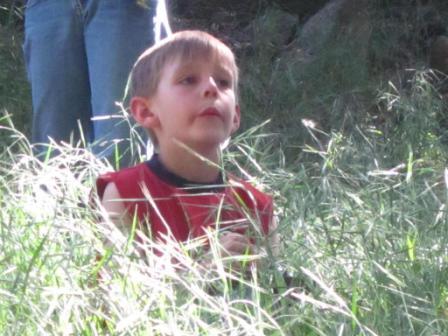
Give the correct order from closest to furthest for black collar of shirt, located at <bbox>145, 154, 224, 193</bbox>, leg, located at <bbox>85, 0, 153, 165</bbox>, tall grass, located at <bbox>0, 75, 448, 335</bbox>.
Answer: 1. tall grass, located at <bbox>0, 75, 448, 335</bbox>
2. black collar of shirt, located at <bbox>145, 154, 224, 193</bbox>
3. leg, located at <bbox>85, 0, 153, 165</bbox>

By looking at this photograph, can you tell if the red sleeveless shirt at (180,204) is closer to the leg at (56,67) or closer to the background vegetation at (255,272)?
the background vegetation at (255,272)

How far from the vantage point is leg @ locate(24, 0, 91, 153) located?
343cm

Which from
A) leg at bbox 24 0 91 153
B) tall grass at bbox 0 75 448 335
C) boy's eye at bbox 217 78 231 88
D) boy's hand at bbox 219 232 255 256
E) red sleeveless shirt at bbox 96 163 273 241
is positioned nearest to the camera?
tall grass at bbox 0 75 448 335

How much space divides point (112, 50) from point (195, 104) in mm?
624

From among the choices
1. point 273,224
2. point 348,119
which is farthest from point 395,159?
point 273,224

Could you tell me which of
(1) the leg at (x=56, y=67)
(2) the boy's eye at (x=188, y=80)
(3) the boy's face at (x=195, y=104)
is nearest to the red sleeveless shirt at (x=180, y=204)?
(3) the boy's face at (x=195, y=104)

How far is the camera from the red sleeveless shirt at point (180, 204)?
2613 mm

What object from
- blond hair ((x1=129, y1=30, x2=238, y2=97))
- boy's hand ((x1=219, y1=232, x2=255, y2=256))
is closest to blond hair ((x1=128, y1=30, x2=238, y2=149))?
blond hair ((x1=129, y1=30, x2=238, y2=97))

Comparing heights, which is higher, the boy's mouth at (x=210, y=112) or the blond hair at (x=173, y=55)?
the blond hair at (x=173, y=55)

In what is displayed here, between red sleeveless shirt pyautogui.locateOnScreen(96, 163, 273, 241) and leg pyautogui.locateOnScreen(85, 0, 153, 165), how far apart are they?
0.56 m

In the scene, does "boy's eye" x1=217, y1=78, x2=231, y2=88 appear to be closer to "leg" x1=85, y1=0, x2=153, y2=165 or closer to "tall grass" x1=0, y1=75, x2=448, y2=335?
"tall grass" x1=0, y1=75, x2=448, y2=335

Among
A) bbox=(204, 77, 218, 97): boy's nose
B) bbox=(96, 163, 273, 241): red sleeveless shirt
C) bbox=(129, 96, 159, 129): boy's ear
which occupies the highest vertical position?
bbox=(204, 77, 218, 97): boy's nose

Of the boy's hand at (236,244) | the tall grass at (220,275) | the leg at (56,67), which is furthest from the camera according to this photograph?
the leg at (56,67)

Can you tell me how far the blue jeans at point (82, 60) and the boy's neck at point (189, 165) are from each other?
42cm
